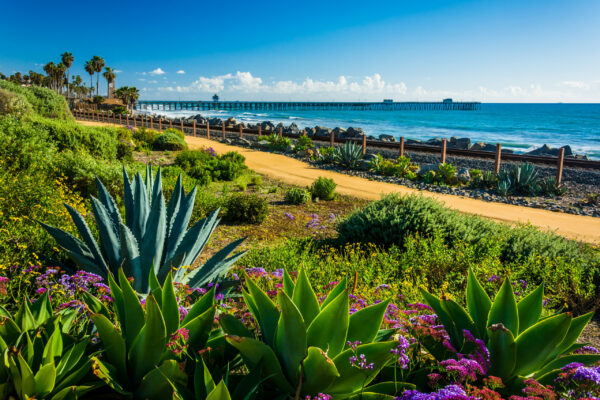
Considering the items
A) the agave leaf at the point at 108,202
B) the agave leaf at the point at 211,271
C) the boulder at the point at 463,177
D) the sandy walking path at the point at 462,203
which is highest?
the agave leaf at the point at 108,202

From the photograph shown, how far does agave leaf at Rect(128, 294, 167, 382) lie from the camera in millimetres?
1803

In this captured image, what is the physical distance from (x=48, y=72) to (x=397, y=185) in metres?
104

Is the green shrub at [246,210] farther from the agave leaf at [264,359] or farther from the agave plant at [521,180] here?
the agave plant at [521,180]

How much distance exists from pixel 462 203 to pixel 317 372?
10.4 metres

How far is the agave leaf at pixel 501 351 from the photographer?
1.86m

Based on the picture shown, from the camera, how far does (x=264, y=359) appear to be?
185cm

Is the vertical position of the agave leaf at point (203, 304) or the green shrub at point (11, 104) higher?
the green shrub at point (11, 104)

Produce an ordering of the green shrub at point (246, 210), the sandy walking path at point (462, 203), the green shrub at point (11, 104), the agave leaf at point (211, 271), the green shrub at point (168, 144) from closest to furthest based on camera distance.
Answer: the agave leaf at point (211, 271) < the green shrub at point (246, 210) < the sandy walking path at point (462, 203) < the green shrub at point (11, 104) < the green shrub at point (168, 144)

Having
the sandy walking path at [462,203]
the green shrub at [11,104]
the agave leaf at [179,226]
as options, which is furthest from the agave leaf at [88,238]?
the green shrub at [11,104]

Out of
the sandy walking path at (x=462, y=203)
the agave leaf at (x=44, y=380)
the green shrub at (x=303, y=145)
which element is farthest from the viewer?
the green shrub at (x=303, y=145)

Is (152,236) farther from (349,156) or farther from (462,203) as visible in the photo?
(349,156)

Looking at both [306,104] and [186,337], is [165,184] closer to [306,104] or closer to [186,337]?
[186,337]

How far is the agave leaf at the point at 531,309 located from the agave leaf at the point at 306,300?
108 cm

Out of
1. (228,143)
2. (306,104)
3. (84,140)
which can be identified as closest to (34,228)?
(84,140)
